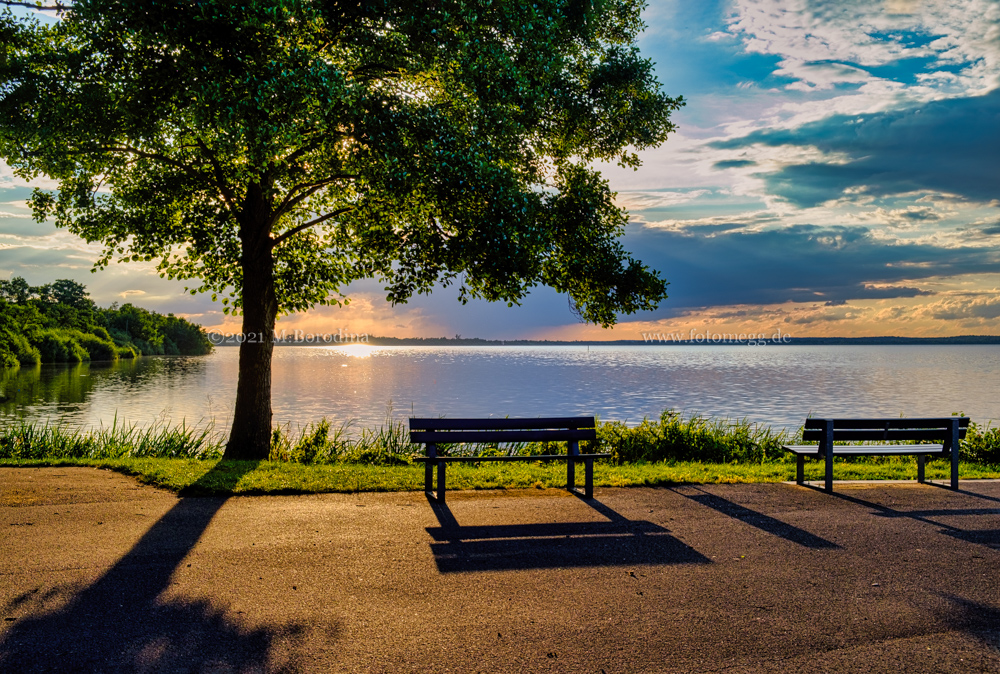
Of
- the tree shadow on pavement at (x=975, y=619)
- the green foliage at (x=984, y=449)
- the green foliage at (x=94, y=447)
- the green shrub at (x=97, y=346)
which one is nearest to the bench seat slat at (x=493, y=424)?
the tree shadow on pavement at (x=975, y=619)

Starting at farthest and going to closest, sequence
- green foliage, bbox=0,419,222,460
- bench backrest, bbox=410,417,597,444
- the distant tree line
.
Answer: the distant tree line
green foliage, bbox=0,419,222,460
bench backrest, bbox=410,417,597,444

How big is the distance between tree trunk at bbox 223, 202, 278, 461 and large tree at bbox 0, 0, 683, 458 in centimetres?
4

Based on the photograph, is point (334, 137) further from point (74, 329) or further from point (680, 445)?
point (74, 329)

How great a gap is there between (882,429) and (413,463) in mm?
7816

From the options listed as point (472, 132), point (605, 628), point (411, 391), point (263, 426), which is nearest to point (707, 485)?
point (605, 628)

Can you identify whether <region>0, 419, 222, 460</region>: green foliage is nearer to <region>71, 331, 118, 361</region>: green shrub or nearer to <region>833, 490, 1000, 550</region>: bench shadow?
<region>833, 490, 1000, 550</region>: bench shadow

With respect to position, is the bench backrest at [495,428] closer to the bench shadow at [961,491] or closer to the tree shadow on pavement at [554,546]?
the tree shadow on pavement at [554,546]

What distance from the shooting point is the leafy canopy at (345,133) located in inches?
392

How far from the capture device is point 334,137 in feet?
37.3

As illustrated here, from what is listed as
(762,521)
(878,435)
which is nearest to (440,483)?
(762,521)

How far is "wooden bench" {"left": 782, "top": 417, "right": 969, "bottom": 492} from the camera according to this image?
9.48m

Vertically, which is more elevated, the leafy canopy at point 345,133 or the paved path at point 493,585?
the leafy canopy at point 345,133

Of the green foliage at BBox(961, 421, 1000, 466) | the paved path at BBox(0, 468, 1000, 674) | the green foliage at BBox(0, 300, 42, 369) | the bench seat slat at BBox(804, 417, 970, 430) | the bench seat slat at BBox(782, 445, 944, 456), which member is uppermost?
the green foliage at BBox(0, 300, 42, 369)

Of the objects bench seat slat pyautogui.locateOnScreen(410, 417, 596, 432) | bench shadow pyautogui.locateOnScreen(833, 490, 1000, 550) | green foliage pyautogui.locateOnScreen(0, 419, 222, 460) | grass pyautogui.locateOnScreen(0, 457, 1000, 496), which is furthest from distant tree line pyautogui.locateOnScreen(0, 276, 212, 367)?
bench shadow pyautogui.locateOnScreen(833, 490, 1000, 550)
